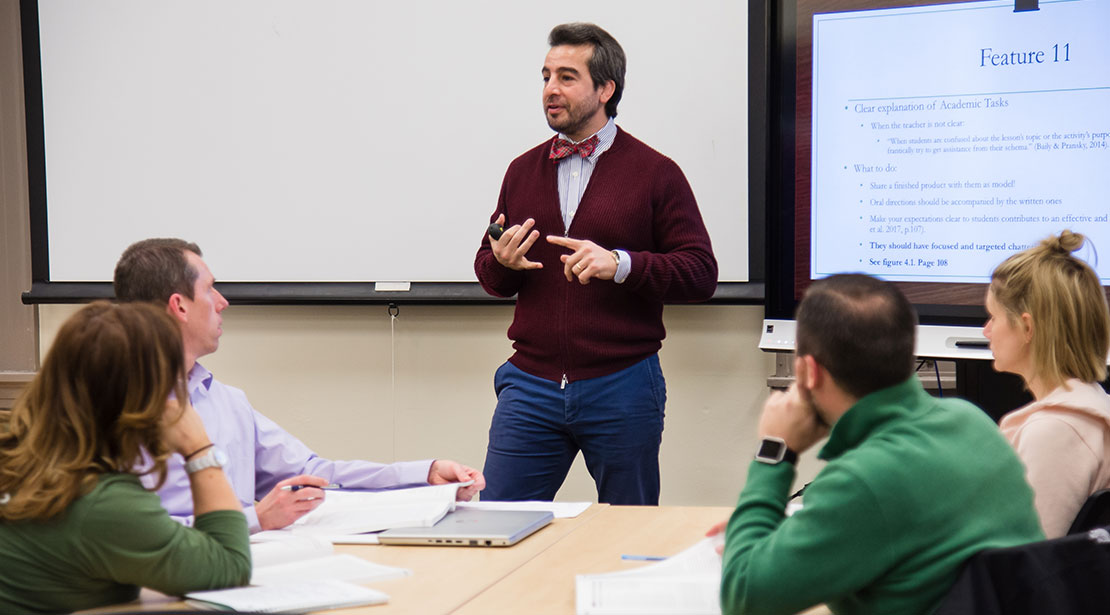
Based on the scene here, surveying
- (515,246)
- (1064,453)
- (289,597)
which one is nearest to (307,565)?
(289,597)

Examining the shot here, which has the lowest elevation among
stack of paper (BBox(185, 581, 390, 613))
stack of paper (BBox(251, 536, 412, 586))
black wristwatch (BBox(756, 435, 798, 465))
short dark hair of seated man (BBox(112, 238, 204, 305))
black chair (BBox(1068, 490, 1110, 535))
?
stack of paper (BBox(251, 536, 412, 586))

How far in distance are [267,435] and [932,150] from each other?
78.8 inches

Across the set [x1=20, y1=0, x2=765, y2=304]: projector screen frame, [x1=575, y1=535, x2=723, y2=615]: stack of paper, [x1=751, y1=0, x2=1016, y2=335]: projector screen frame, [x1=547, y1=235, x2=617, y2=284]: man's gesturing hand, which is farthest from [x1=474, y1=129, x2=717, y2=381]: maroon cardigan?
[x1=575, y1=535, x2=723, y2=615]: stack of paper

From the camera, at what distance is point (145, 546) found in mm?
1408

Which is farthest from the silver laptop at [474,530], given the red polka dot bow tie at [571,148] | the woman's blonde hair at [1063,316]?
the red polka dot bow tie at [571,148]

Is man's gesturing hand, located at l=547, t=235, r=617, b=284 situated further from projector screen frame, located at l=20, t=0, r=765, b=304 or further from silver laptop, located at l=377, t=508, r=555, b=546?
projector screen frame, located at l=20, t=0, r=765, b=304

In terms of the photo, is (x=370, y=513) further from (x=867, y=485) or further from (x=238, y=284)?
(x=238, y=284)

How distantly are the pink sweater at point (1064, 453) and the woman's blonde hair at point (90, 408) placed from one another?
4.71ft

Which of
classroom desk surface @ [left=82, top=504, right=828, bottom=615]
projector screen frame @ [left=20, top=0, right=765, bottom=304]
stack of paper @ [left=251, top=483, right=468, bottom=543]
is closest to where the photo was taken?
classroom desk surface @ [left=82, top=504, right=828, bottom=615]

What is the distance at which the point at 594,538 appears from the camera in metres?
1.90

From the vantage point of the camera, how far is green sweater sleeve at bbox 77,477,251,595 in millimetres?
1393

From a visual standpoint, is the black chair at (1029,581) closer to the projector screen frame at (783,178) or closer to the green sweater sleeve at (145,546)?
the green sweater sleeve at (145,546)

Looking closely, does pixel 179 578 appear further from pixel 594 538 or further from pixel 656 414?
pixel 656 414

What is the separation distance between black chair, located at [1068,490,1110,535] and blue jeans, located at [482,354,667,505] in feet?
4.06
